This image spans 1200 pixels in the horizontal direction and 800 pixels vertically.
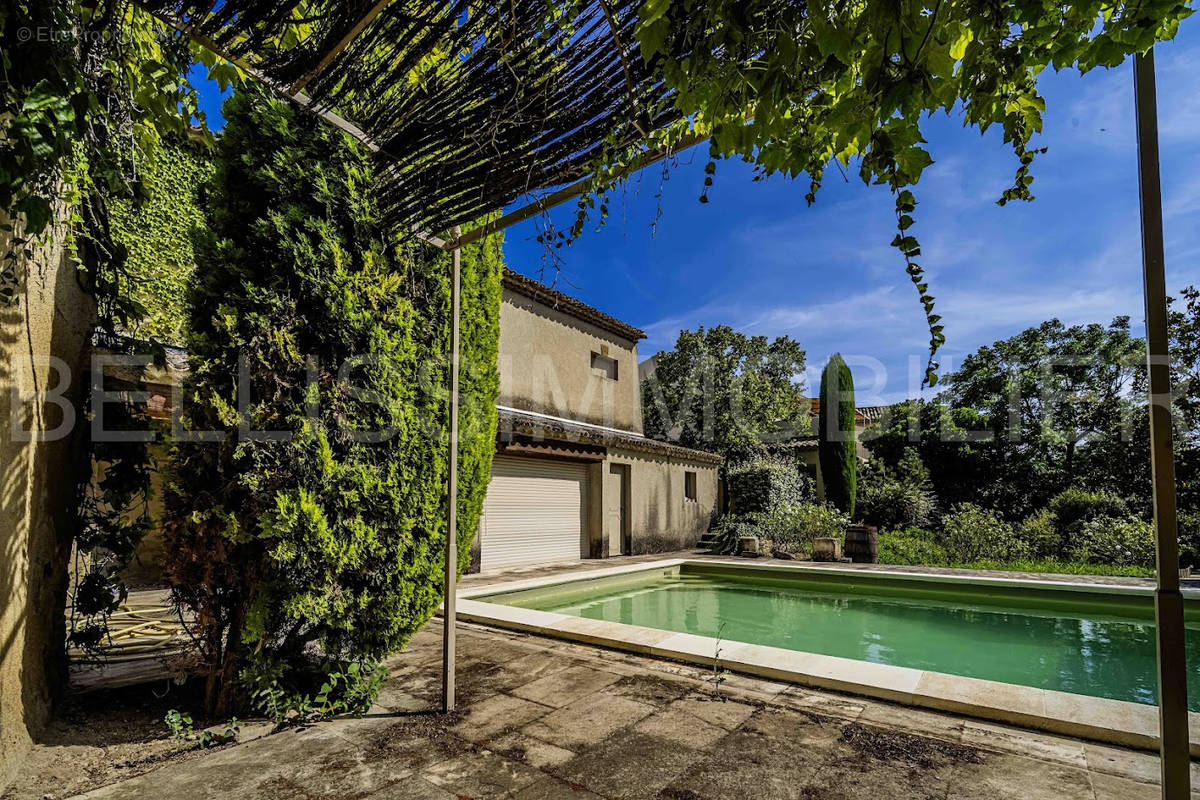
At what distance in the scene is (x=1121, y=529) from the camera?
12891mm

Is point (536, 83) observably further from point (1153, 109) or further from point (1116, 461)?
point (1116, 461)

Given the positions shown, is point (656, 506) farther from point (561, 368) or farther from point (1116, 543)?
point (1116, 543)

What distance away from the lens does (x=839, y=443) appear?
1964 cm

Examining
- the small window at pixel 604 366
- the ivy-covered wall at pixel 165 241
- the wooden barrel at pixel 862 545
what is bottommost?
the wooden barrel at pixel 862 545

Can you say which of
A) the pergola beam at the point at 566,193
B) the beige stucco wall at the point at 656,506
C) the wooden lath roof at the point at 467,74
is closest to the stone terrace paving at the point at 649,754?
the pergola beam at the point at 566,193

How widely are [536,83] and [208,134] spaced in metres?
2.40

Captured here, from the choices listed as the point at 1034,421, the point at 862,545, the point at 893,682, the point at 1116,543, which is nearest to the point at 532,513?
the point at 862,545

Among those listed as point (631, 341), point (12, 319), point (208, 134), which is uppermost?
point (631, 341)

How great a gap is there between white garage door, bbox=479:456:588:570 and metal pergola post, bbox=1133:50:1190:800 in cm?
1094

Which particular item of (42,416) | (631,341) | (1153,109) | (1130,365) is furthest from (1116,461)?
(42,416)

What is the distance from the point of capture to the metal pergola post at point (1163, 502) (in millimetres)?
1475

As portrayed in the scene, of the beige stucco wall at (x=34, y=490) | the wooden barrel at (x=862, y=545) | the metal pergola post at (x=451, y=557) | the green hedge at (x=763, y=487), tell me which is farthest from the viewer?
the green hedge at (x=763, y=487)

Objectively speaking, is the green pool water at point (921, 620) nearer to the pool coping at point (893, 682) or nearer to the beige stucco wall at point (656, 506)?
the pool coping at point (893, 682)

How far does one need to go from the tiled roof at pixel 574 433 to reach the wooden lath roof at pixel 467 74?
27.4ft
